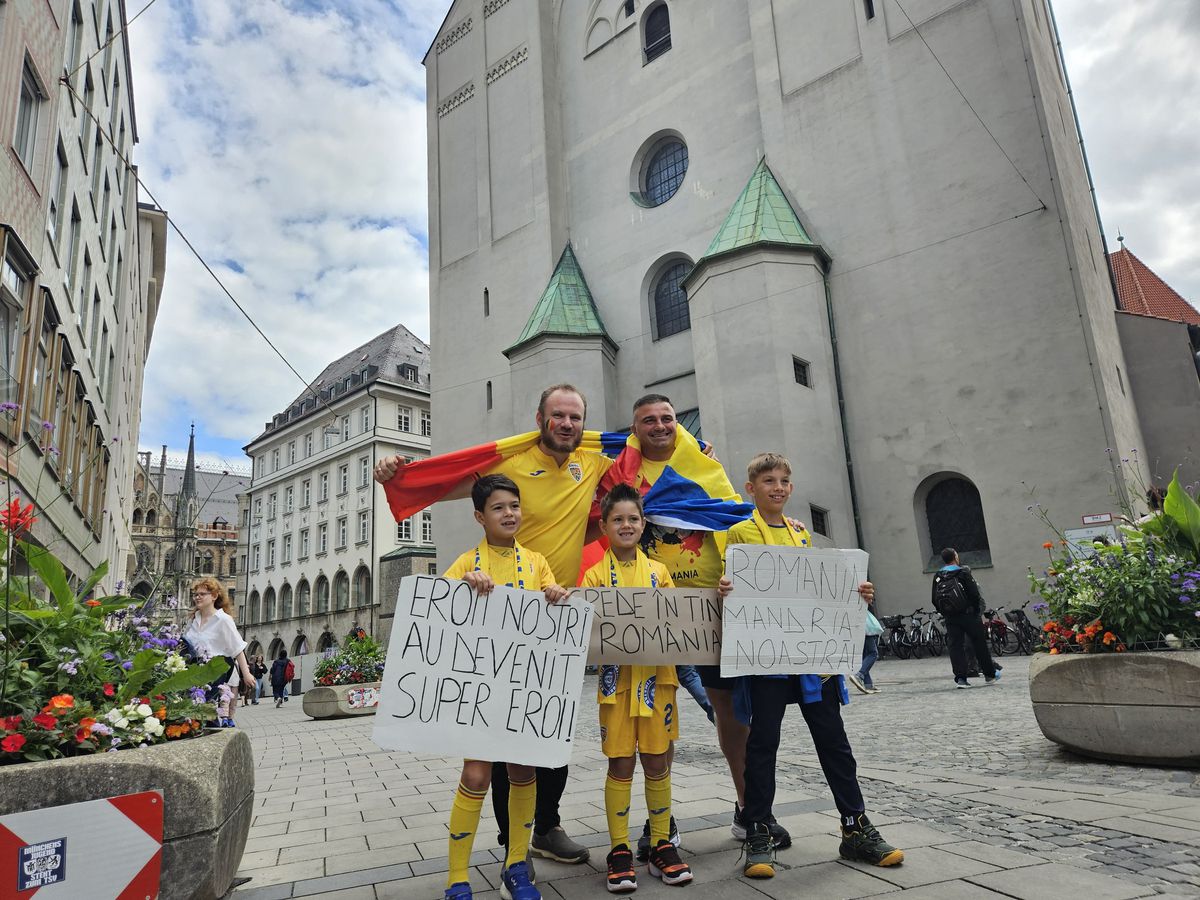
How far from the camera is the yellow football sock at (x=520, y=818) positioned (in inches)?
121

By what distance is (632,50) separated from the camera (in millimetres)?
24594

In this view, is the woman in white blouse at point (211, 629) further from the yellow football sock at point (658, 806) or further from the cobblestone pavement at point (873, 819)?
the yellow football sock at point (658, 806)

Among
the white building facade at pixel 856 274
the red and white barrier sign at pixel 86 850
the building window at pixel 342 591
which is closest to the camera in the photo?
the red and white barrier sign at pixel 86 850

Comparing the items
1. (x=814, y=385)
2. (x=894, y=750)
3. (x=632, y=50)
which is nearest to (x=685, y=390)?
(x=814, y=385)

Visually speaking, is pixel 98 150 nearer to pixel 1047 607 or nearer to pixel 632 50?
pixel 632 50

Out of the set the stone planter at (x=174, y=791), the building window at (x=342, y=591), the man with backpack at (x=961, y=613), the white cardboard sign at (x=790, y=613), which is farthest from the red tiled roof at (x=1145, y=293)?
the building window at (x=342, y=591)

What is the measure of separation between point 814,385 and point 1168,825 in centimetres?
1509

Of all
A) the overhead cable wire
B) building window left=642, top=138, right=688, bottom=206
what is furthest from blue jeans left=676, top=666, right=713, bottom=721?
building window left=642, top=138, right=688, bottom=206

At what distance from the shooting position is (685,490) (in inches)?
157

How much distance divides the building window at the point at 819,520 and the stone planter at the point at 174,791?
1530 centimetres

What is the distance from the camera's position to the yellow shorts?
10.9 feet

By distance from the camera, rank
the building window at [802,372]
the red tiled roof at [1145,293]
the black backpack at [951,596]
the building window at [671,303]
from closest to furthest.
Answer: the black backpack at [951,596] < the building window at [802,372] < the building window at [671,303] < the red tiled roof at [1145,293]

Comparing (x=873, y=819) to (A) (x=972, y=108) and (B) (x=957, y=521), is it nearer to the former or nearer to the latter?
(B) (x=957, y=521)

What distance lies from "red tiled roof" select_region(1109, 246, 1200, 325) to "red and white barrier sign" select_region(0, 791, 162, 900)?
32677 mm
